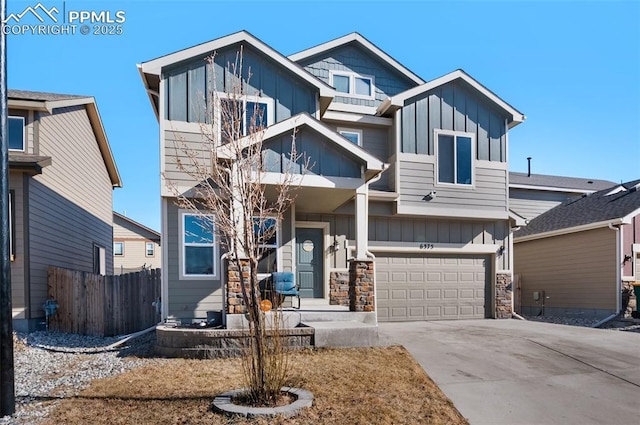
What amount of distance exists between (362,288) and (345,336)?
1.27 meters

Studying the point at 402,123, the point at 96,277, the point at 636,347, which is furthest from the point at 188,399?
the point at 402,123

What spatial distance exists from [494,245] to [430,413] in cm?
843

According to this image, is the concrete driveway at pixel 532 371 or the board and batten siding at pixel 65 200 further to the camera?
the board and batten siding at pixel 65 200

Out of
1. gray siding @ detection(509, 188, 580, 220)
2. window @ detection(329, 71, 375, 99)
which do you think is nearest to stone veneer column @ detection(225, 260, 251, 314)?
window @ detection(329, 71, 375, 99)

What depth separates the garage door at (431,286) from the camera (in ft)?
36.6

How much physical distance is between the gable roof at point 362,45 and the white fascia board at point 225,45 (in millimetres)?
2711

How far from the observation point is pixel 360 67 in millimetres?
13055

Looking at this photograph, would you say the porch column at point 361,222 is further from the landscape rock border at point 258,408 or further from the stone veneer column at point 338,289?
the landscape rock border at point 258,408

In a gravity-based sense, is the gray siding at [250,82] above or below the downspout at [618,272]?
above

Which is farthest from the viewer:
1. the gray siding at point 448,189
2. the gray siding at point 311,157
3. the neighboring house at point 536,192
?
the neighboring house at point 536,192

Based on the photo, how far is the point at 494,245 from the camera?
11.9m

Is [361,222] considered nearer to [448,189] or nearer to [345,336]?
[345,336]

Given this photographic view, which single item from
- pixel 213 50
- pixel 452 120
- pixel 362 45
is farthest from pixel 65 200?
pixel 452 120

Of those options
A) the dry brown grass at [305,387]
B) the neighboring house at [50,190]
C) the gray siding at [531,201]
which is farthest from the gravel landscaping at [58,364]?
the gray siding at [531,201]
